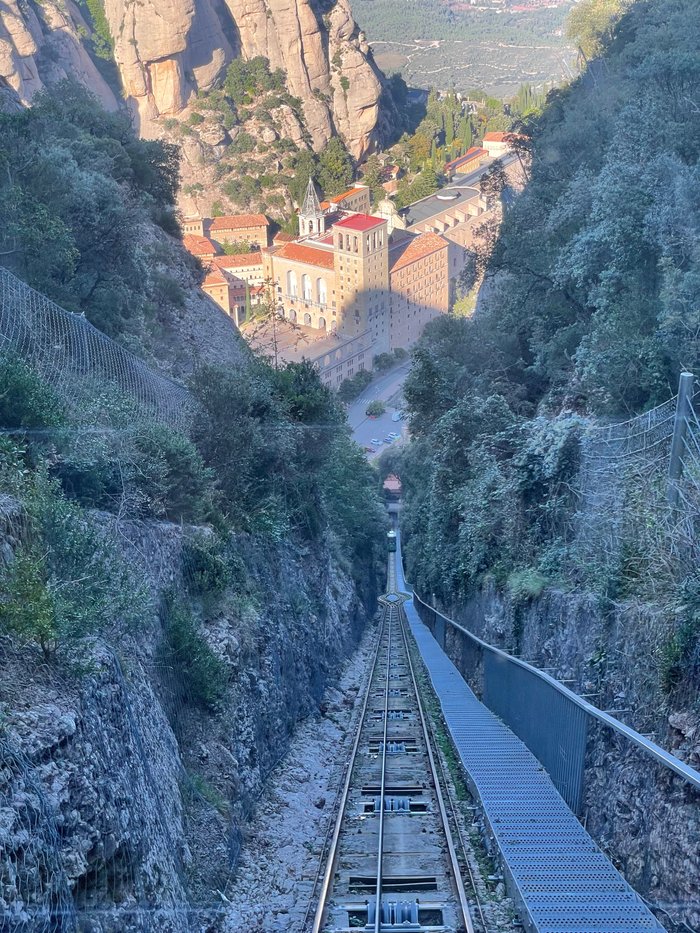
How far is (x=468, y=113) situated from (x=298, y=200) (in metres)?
39.0

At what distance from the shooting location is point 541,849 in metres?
8.71

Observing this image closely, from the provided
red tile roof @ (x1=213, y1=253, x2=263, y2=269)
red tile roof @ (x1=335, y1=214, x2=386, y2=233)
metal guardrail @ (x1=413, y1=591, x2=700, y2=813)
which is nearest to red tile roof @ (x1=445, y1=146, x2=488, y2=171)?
red tile roof @ (x1=335, y1=214, x2=386, y2=233)

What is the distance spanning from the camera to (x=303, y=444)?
19969 millimetres

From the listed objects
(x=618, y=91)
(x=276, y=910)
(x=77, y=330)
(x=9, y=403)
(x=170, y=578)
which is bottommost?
(x=276, y=910)

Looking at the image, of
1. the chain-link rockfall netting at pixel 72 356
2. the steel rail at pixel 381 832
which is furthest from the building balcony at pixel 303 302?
the chain-link rockfall netting at pixel 72 356

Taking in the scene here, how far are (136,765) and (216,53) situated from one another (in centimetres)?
11870

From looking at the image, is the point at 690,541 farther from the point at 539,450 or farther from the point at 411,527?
the point at 411,527

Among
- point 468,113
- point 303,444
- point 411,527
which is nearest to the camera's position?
point 303,444

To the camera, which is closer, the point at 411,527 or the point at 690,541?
the point at 690,541

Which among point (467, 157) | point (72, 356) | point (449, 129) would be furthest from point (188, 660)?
point (449, 129)

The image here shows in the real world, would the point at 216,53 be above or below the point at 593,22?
above

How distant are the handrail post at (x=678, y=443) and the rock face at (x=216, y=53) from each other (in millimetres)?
98114

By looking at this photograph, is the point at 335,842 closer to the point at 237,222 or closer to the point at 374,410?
the point at 374,410

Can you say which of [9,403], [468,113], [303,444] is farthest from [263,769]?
[468,113]
